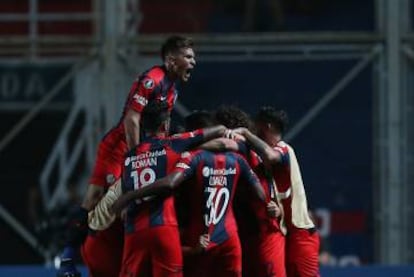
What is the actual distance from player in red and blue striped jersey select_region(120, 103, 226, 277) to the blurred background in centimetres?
550

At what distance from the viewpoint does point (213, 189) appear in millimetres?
12406

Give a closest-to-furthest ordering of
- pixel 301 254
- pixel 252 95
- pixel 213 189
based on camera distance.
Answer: pixel 213 189, pixel 301 254, pixel 252 95

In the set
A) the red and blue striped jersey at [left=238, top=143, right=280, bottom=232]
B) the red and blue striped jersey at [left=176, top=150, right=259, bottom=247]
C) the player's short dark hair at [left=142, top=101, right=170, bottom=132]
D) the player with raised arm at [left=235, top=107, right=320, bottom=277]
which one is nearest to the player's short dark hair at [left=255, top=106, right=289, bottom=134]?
the player with raised arm at [left=235, top=107, right=320, bottom=277]

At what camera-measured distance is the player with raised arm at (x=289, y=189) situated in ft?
41.9

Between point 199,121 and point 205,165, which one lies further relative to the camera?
point 199,121

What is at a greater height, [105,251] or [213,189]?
[213,189]

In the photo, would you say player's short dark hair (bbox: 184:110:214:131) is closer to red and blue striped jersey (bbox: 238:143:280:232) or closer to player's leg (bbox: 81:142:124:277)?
red and blue striped jersey (bbox: 238:143:280:232)

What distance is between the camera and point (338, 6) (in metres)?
18.6

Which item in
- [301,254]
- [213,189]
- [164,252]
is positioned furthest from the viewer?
[301,254]

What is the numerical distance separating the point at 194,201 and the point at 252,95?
Answer: 5.83 m

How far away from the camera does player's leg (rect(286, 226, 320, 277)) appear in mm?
13227

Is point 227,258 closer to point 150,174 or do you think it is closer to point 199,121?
point 150,174

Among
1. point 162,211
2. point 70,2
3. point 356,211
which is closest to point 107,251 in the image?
point 162,211

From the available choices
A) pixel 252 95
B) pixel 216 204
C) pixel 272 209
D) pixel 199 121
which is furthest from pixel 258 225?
pixel 252 95
